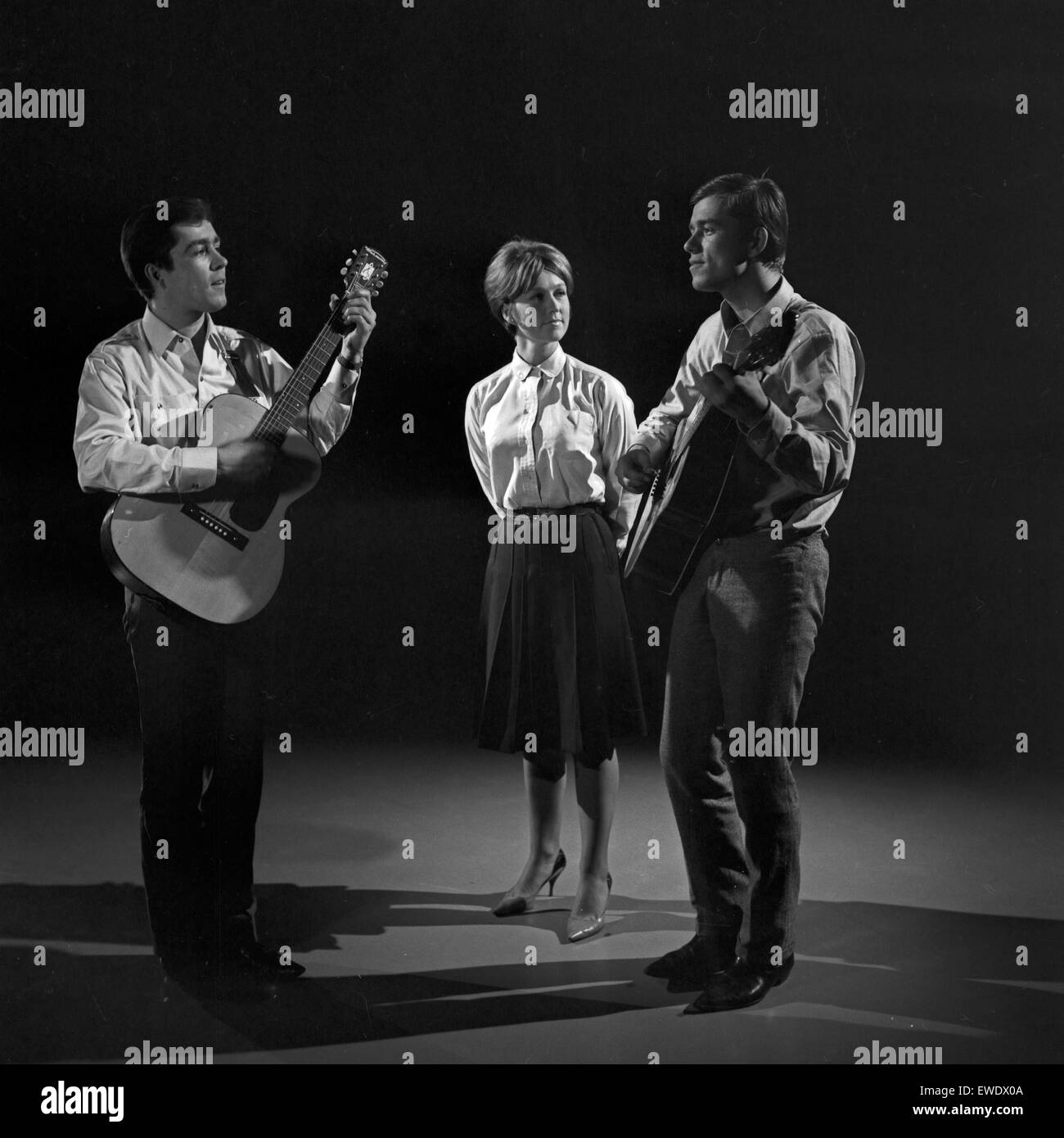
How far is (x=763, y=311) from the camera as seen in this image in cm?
323

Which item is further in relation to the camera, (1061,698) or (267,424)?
(1061,698)

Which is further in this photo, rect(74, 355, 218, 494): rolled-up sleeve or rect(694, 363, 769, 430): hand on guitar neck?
rect(74, 355, 218, 494): rolled-up sleeve

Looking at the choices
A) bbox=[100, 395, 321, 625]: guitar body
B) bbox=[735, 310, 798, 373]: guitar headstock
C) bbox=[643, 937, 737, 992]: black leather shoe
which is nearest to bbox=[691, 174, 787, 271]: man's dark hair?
bbox=[735, 310, 798, 373]: guitar headstock

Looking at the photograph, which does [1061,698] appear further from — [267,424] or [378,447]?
[267,424]

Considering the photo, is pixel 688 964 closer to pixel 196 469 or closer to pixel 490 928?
pixel 490 928

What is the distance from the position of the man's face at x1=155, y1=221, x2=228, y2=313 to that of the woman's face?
2.79 feet

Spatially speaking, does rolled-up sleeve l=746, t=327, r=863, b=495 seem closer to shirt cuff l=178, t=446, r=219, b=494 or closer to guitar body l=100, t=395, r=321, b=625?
guitar body l=100, t=395, r=321, b=625

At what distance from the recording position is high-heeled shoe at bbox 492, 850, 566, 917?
130 inches

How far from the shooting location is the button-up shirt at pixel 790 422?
307 cm

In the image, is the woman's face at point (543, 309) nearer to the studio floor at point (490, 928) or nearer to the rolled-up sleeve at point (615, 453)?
the rolled-up sleeve at point (615, 453)

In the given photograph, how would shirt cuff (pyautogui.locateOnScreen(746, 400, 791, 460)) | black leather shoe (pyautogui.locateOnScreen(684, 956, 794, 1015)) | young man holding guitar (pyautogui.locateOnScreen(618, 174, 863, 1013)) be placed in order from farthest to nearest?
black leather shoe (pyautogui.locateOnScreen(684, 956, 794, 1015)) → young man holding guitar (pyautogui.locateOnScreen(618, 174, 863, 1013)) → shirt cuff (pyautogui.locateOnScreen(746, 400, 791, 460))

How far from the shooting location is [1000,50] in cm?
338
